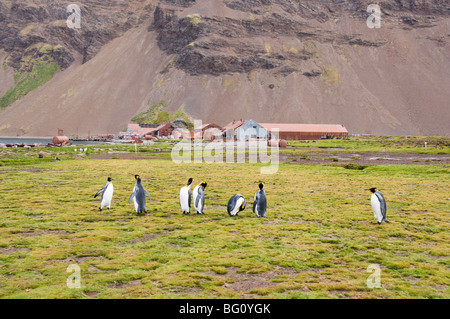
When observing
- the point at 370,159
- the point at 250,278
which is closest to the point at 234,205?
the point at 250,278

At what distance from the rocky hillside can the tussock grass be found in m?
139

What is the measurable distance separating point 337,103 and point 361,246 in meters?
158

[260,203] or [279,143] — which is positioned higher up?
[279,143]

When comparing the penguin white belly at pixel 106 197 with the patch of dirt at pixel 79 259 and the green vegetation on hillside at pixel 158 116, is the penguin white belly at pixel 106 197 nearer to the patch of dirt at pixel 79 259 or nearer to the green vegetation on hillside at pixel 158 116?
the patch of dirt at pixel 79 259

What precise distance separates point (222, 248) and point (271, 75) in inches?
6769

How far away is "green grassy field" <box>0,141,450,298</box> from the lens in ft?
23.9

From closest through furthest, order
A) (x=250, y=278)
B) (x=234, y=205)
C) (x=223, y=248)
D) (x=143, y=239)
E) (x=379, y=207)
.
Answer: (x=250, y=278) → (x=223, y=248) → (x=143, y=239) → (x=379, y=207) → (x=234, y=205)

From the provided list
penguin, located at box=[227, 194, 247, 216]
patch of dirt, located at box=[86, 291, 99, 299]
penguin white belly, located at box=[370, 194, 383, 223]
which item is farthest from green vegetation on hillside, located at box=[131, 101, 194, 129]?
patch of dirt, located at box=[86, 291, 99, 299]

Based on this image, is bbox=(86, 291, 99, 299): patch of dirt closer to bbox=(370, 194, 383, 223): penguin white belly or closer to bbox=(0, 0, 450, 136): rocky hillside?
bbox=(370, 194, 383, 223): penguin white belly

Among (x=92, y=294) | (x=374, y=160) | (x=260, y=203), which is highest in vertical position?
(x=374, y=160)

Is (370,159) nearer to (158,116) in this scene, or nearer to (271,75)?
(158,116)

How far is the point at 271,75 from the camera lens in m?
174

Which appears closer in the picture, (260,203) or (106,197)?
(260,203)

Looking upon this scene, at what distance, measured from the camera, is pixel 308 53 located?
180250 mm
